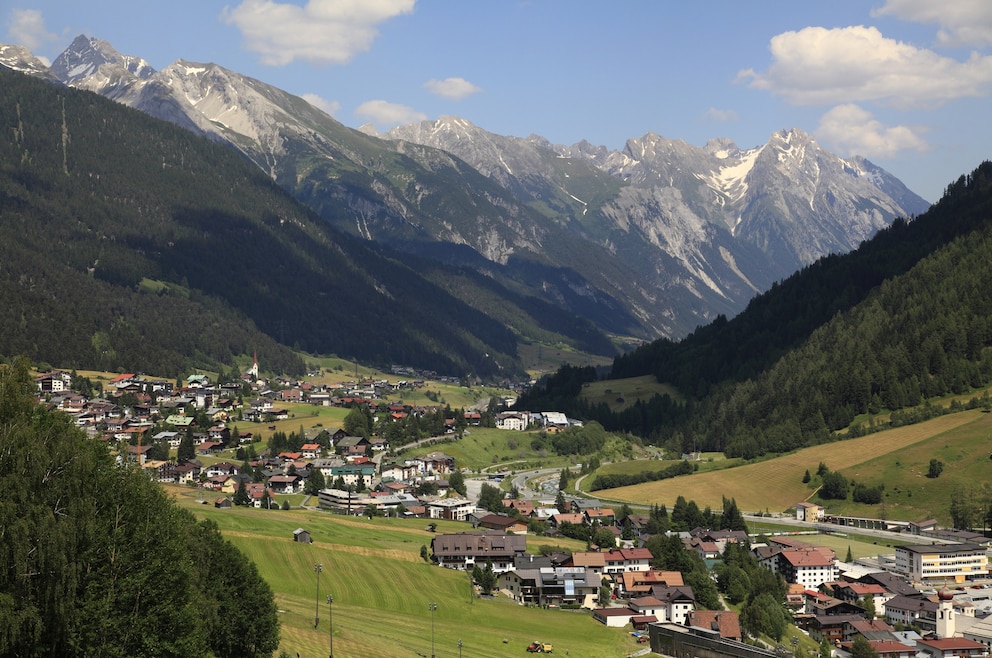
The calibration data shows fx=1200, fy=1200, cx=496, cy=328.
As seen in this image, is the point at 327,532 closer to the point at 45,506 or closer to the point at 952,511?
the point at 45,506

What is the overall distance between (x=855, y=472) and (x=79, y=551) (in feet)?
465

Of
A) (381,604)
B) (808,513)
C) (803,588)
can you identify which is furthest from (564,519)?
(381,604)

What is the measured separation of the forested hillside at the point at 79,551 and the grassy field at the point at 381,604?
1918 centimetres

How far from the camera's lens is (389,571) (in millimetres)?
102688

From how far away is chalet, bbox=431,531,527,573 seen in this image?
114 m

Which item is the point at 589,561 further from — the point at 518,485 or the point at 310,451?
the point at 310,451

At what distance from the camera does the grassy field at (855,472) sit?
164m

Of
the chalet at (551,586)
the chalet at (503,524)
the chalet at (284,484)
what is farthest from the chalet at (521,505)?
the chalet at (551,586)

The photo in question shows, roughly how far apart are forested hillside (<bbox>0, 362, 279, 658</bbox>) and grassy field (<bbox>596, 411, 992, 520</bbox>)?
12053 centimetres

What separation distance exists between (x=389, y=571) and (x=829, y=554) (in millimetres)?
49502

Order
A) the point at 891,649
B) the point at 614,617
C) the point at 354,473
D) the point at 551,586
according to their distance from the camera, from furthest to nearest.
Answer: the point at 354,473 → the point at 551,586 → the point at 614,617 → the point at 891,649

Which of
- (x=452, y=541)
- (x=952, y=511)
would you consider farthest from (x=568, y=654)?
(x=952, y=511)

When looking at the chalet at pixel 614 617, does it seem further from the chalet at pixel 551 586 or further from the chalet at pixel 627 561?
the chalet at pixel 627 561

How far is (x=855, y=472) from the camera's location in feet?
564
